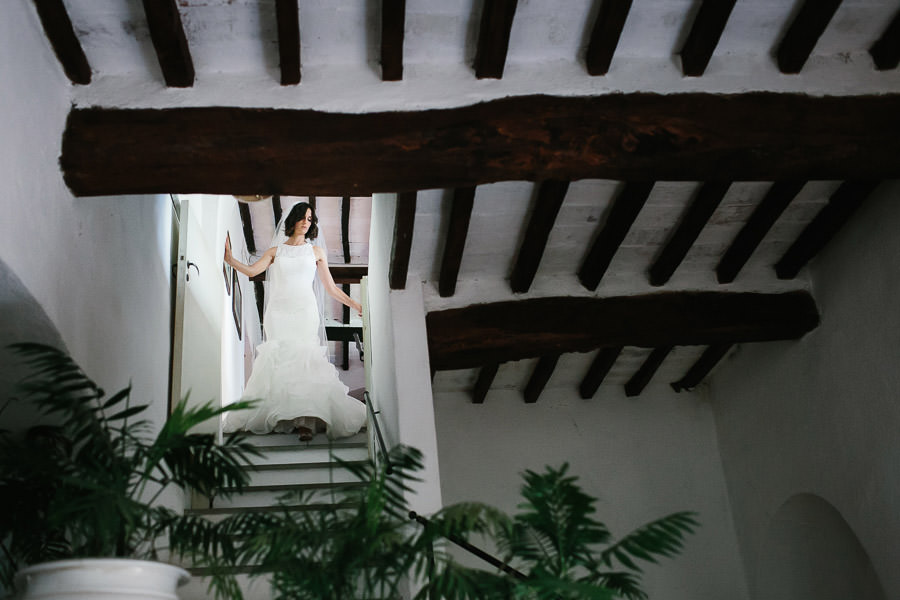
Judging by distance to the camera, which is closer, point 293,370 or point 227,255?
point 293,370

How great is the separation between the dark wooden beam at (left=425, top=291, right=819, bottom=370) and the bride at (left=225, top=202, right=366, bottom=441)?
121 cm

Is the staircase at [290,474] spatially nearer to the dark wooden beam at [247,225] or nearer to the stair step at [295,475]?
the stair step at [295,475]

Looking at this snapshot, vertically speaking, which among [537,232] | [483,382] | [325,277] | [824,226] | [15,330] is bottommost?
[15,330]

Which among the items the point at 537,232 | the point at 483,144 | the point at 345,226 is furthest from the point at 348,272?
the point at 483,144

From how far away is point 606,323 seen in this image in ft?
20.4

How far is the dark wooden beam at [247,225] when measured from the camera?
982cm

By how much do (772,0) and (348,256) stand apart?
21.1ft

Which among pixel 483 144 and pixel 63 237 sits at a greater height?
pixel 483 144

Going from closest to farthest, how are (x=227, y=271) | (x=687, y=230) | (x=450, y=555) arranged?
(x=450, y=555), (x=687, y=230), (x=227, y=271)

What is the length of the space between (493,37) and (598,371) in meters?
3.69

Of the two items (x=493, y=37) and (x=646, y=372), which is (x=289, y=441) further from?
(x=493, y=37)

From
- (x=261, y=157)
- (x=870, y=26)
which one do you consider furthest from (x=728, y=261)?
(x=261, y=157)

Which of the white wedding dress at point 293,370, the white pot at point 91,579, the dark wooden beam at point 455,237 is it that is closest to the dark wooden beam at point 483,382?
the white wedding dress at point 293,370

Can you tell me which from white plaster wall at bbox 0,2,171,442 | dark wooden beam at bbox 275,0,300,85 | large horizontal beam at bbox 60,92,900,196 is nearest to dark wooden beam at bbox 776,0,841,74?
large horizontal beam at bbox 60,92,900,196
